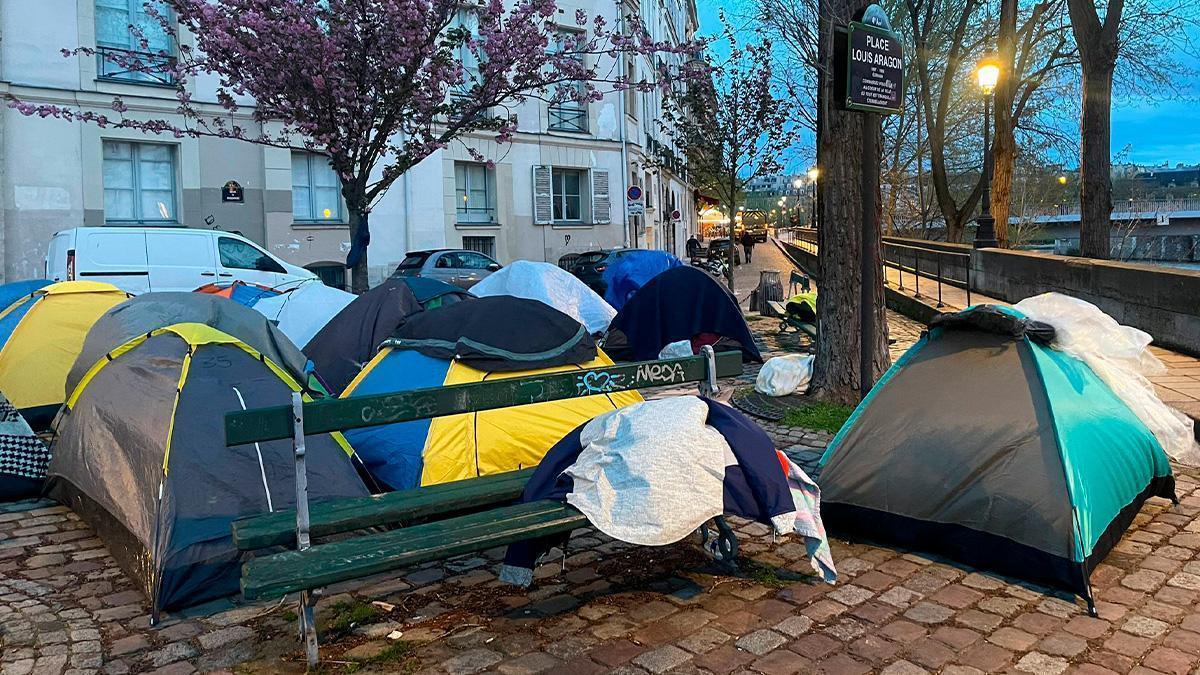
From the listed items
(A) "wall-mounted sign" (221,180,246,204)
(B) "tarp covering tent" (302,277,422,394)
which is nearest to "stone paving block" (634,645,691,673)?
(B) "tarp covering tent" (302,277,422,394)

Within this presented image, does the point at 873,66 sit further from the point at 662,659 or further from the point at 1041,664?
the point at 662,659

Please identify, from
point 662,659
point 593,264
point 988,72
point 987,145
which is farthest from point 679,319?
point 987,145

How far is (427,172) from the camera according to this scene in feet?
82.1

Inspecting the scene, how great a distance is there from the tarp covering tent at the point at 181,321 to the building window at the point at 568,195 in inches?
848

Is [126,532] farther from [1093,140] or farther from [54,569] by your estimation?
[1093,140]

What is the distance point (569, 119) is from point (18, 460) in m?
23.6

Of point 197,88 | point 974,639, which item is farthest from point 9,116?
point 974,639

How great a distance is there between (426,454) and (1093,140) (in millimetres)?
13888

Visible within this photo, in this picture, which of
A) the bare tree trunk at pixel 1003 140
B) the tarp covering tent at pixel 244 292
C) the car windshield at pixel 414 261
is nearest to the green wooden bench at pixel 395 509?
the tarp covering tent at pixel 244 292

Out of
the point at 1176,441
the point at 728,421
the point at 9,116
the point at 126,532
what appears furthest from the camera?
the point at 9,116

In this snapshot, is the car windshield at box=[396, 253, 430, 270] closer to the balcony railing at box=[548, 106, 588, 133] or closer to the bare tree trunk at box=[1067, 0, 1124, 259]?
the balcony railing at box=[548, 106, 588, 133]

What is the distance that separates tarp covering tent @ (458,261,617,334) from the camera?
42.8ft

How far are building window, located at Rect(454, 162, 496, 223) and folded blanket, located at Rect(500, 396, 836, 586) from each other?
22.6 metres

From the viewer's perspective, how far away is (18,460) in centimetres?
653
